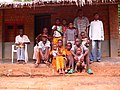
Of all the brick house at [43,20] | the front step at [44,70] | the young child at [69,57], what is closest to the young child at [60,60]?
the young child at [69,57]

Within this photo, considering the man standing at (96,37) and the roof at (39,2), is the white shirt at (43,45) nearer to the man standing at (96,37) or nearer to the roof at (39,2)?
the roof at (39,2)

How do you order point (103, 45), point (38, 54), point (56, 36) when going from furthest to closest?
1. point (103, 45)
2. point (56, 36)
3. point (38, 54)

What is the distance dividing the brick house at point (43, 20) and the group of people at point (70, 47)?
171 centimetres

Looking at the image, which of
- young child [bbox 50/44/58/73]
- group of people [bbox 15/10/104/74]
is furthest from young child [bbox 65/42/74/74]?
young child [bbox 50/44/58/73]

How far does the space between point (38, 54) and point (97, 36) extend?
2.37m

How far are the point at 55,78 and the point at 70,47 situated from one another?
54.2 inches

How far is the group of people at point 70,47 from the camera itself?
945 cm

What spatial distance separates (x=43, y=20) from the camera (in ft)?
43.4

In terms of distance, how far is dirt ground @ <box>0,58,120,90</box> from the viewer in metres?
→ 7.93

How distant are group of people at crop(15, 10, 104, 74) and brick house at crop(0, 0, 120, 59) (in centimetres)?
171

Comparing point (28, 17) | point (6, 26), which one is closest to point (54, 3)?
point (28, 17)

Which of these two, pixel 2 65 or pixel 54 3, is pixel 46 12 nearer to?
pixel 54 3

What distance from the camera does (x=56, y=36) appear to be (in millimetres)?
10617

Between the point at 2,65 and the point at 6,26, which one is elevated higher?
the point at 6,26
